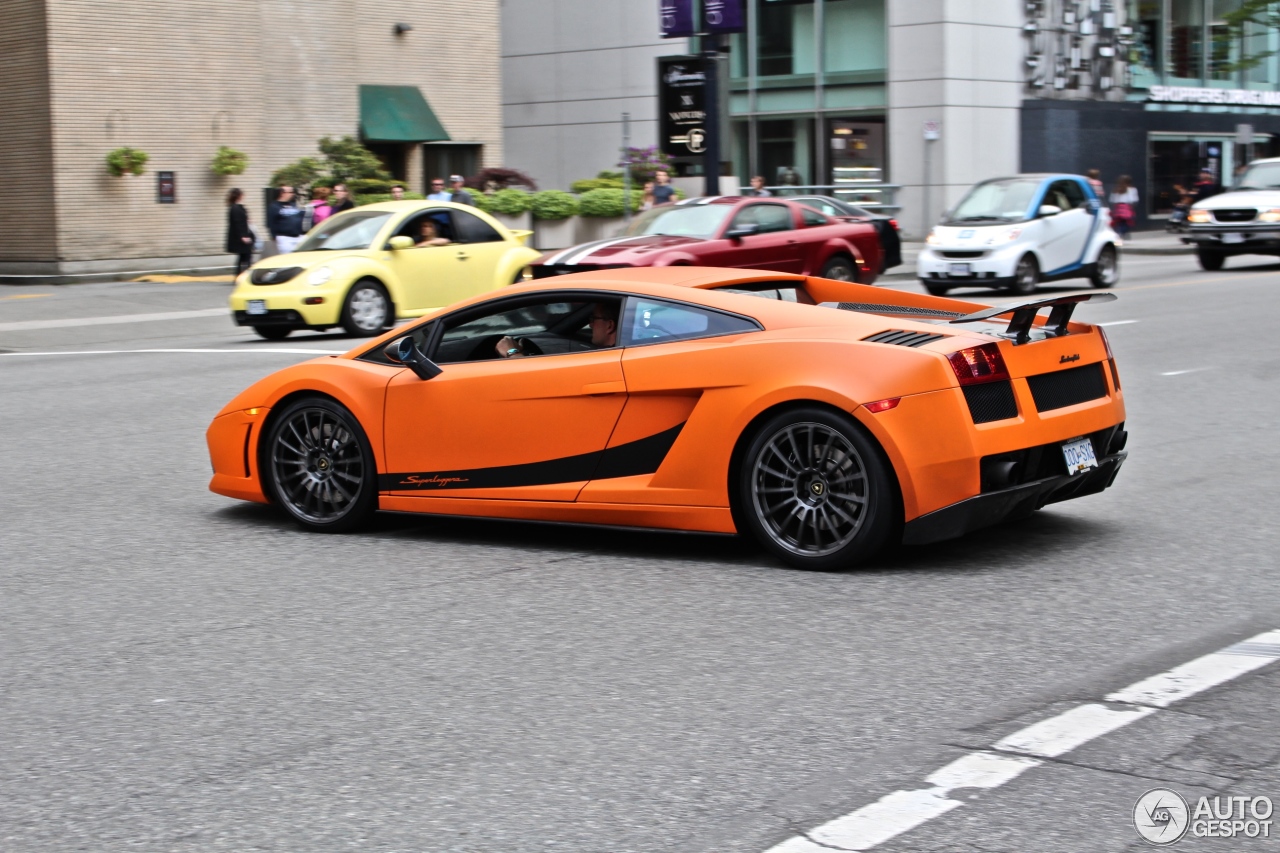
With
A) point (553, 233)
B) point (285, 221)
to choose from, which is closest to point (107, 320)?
point (285, 221)

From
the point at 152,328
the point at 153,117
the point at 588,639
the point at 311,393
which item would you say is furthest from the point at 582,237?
the point at 588,639

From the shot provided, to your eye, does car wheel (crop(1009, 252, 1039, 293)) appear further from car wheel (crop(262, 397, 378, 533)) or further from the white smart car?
car wheel (crop(262, 397, 378, 533))

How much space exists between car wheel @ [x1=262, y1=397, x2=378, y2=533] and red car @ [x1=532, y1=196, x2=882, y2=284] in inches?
426

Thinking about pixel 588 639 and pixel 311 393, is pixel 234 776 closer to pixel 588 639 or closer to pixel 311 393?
pixel 588 639

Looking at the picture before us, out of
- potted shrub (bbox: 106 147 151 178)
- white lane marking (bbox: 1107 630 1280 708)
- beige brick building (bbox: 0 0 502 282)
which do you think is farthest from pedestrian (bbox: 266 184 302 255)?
white lane marking (bbox: 1107 630 1280 708)

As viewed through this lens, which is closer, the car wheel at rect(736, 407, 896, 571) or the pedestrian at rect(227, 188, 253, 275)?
the car wheel at rect(736, 407, 896, 571)

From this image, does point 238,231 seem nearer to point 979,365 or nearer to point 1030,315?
point 1030,315

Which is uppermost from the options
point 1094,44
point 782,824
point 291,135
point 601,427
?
point 1094,44

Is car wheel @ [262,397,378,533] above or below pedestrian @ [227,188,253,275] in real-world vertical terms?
below

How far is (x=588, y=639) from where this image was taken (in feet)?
17.9

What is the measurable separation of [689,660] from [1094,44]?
41.0 m

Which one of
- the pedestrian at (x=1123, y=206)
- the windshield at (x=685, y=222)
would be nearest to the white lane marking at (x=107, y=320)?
the windshield at (x=685, y=222)

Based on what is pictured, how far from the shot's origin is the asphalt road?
3.88 m

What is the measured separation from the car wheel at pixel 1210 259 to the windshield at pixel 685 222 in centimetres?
1153
